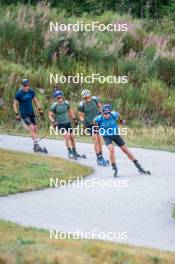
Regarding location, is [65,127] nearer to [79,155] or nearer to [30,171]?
[79,155]

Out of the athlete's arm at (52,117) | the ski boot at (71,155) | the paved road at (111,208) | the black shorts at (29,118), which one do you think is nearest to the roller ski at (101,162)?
the paved road at (111,208)

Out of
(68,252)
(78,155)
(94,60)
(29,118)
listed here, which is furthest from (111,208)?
(94,60)

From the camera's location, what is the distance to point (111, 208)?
1381cm

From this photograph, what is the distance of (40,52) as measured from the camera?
1312 inches

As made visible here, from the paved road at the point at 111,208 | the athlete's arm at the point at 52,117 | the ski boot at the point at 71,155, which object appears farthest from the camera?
the ski boot at the point at 71,155

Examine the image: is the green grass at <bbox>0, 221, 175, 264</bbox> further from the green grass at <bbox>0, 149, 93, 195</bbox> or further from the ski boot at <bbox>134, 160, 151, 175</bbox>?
the ski boot at <bbox>134, 160, 151, 175</bbox>

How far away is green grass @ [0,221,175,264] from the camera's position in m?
9.04

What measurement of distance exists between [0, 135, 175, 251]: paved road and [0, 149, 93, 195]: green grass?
1.31 ft

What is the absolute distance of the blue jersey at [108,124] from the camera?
17703 mm

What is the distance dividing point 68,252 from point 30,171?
811 cm

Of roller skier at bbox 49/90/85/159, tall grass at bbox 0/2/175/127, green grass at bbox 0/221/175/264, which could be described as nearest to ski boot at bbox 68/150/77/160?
roller skier at bbox 49/90/85/159

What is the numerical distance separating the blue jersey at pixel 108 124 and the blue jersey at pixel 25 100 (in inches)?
144

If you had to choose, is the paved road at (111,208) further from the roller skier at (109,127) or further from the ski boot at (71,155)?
the ski boot at (71,155)

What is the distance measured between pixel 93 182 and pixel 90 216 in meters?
3.42
